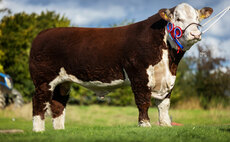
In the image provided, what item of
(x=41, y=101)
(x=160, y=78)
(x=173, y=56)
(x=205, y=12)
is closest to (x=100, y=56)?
(x=160, y=78)

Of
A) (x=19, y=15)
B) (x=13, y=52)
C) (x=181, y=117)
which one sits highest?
(x=19, y=15)

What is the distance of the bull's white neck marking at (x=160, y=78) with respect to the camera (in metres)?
5.29

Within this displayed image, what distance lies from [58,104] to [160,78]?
2.60 m

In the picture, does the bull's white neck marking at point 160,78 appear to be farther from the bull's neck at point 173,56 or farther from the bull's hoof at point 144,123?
the bull's hoof at point 144,123

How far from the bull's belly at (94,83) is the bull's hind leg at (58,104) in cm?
42

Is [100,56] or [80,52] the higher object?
[80,52]

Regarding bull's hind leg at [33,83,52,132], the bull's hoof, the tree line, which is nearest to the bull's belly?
bull's hind leg at [33,83,52,132]

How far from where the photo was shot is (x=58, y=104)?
21.6ft

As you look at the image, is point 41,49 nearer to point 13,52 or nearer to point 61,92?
point 61,92

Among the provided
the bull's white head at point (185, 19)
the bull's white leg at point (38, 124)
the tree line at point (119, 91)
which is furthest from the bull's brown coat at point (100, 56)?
the tree line at point (119, 91)

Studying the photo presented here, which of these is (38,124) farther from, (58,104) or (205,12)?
(205,12)

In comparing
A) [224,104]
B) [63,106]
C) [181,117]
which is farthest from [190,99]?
[63,106]

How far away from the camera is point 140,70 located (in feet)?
17.2

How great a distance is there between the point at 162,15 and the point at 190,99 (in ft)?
56.8
